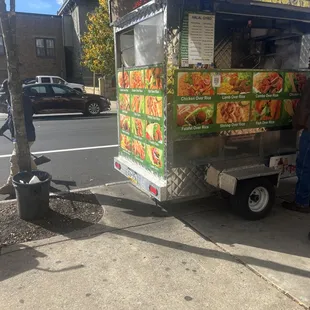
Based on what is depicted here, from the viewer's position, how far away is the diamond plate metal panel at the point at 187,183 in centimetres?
400

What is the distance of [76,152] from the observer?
8266mm

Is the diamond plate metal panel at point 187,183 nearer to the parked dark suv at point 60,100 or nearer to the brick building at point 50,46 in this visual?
the parked dark suv at point 60,100

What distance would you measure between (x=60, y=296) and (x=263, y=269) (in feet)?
6.15

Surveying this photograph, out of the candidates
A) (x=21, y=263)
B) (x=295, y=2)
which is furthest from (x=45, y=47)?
(x=21, y=263)

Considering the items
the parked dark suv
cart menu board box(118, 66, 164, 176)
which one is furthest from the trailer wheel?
the parked dark suv

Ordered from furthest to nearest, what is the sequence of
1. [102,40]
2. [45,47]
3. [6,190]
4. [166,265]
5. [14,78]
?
[45,47] < [102,40] < [6,190] < [14,78] < [166,265]

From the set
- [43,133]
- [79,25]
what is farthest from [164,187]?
[79,25]

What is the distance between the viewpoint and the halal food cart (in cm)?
375

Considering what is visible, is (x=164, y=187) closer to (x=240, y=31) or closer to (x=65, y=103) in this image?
(x=240, y=31)

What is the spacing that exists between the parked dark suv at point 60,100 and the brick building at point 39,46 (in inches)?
628

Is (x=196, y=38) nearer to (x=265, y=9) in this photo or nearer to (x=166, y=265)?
(x=265, y=9)

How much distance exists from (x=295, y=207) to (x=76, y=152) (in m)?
5.37

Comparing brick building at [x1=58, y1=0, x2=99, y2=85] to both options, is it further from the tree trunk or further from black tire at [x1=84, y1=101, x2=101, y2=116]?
the tree trunk

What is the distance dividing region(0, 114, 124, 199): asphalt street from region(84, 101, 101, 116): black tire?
3.07m
